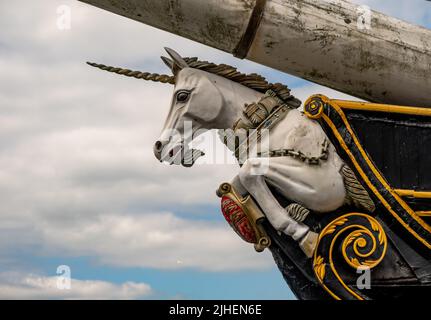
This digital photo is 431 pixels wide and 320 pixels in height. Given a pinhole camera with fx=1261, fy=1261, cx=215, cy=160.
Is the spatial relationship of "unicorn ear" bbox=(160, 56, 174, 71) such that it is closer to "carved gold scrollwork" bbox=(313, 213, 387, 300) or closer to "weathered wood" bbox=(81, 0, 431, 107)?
"weathered wood" bbox=(81, 0, 431, 107)

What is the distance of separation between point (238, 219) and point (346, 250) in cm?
93

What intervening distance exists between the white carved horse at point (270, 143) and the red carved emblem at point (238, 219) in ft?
0.48

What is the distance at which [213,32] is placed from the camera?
1073 cm

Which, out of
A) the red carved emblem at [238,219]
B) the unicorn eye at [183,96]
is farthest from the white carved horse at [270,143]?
the red carved emblem at [238,219]

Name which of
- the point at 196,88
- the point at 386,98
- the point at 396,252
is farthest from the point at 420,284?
the point at 196,88

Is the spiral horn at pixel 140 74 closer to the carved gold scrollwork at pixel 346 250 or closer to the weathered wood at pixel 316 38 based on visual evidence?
the weathered wood at pixel 316 38

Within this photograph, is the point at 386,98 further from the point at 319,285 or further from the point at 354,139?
the point at 319,285

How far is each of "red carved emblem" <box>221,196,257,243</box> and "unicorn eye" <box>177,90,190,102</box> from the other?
3.07 feet

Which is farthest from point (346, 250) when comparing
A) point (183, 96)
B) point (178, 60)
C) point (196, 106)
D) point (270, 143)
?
point (178, 60)

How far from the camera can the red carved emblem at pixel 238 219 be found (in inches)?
411

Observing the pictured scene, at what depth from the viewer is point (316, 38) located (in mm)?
10695

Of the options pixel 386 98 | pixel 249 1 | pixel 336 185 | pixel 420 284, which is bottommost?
pixel 420 284

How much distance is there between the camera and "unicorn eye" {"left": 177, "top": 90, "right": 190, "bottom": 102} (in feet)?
35.2

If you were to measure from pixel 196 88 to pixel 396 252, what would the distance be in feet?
7.13
